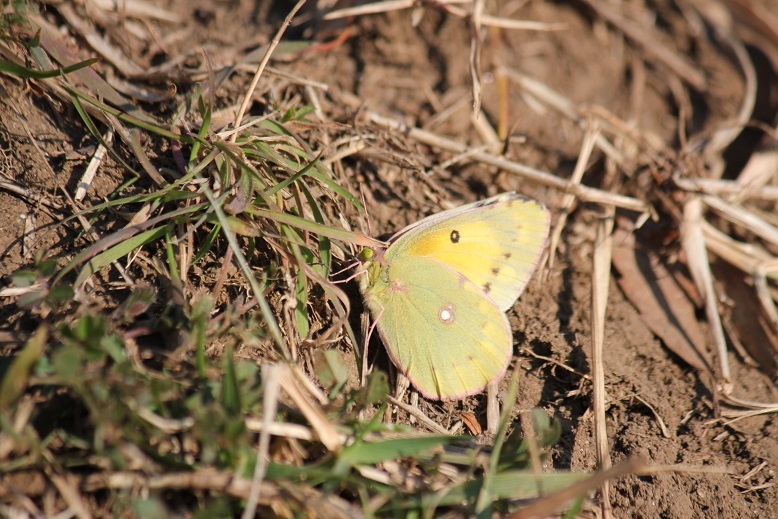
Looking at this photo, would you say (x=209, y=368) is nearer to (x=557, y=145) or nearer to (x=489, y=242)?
(x=489, y=242)

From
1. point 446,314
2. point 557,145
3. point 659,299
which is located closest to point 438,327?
point 446,314

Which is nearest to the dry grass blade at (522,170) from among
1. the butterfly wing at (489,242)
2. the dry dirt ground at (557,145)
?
the dry dirt ground at (557,145)

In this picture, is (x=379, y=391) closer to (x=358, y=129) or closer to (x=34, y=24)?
(x=358, y=129)

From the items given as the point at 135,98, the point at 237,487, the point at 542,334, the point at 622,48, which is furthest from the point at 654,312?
the point at 135,98

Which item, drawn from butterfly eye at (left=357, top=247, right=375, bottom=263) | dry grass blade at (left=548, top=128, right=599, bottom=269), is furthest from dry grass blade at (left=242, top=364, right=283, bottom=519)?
dry grass blade at (left=548, top=128, right=599, bottom=269)

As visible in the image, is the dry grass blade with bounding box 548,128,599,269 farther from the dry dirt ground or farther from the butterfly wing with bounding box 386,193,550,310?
the butterfly wing with bounding box 386,193,550,310
